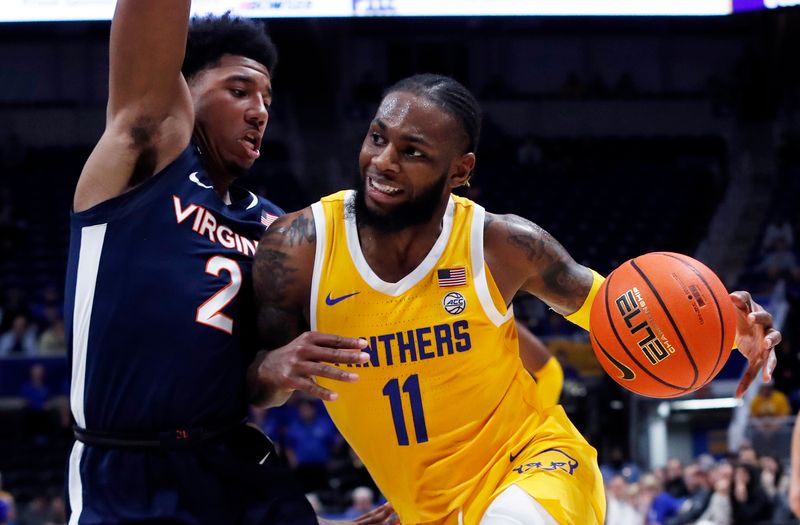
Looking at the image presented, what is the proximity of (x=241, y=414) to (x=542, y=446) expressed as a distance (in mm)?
931

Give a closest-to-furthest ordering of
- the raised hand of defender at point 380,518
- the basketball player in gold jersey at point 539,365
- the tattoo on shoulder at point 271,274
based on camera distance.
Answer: the tattoo on shoulder at point 271,274
the raised hand of defender at point 380,518
the basketball player in gold jersey at point 539,365

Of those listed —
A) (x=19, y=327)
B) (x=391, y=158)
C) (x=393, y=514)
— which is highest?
(x=391, y=158)

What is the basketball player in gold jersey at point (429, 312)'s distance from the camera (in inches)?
122

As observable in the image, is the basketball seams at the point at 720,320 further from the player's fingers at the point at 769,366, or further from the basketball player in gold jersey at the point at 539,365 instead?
the basketball player in gold jersey at the point at 539,365

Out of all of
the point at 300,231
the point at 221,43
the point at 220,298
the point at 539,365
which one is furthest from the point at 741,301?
the point at 221,43

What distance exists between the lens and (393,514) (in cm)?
356

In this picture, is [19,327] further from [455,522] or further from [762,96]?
[762,96]

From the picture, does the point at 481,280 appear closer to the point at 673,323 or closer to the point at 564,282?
the point at 564,282

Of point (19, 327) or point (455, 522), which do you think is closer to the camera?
point (455, 522)

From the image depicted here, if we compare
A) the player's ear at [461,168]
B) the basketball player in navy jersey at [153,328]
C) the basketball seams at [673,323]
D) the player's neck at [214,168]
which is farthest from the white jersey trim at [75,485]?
the basketball seams at [673,323]

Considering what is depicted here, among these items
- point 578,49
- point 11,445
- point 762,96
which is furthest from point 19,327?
point 762,96

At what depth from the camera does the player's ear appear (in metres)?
3.26

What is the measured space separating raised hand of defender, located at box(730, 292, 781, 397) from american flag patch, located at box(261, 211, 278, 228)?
58.6 inches

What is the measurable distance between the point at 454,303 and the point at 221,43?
111 centimetres
